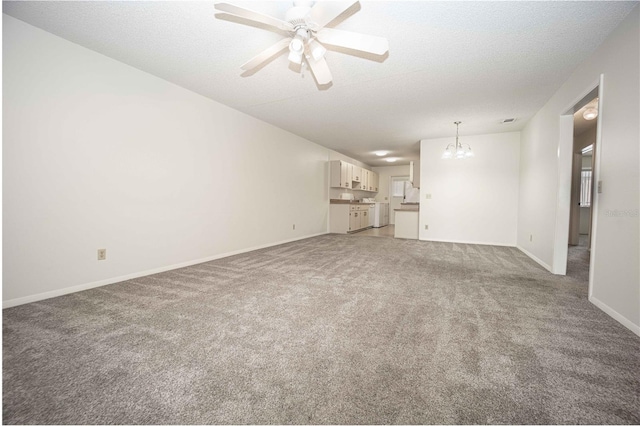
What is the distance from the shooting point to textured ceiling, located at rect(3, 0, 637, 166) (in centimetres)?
238

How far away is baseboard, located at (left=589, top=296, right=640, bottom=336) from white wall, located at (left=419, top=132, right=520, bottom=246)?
358 centimetres

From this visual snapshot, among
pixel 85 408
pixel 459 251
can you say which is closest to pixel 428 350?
pixel 85 408

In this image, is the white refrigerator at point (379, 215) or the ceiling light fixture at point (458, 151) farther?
the white refrigerator at point (379, 215)

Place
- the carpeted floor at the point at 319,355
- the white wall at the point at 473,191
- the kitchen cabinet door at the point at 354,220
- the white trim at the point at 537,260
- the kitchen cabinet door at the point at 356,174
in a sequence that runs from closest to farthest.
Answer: the carpeted floor at the point at 319,355
the white trim at the point at 537,260
the white wall at the point at 473,191
the kitchen cabinet door at the point at 354,220
the kitchen cabinet door at the point at 356,174

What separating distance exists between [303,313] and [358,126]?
4128 mm

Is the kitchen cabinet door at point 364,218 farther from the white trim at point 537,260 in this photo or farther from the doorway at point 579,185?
the doorway at point 579,185

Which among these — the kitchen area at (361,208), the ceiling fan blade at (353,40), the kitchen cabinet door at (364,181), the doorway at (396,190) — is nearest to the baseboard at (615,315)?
the ceiling fan blade at (353,40)

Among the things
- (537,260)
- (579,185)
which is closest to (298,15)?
(537,260)

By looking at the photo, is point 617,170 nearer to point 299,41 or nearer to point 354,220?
point 299,41

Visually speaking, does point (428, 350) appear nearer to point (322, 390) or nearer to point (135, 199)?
point (322, 390)

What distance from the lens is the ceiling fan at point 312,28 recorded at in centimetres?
200

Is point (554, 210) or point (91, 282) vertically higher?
point (554, 210)

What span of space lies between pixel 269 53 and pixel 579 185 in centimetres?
696

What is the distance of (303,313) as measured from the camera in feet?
7.89
